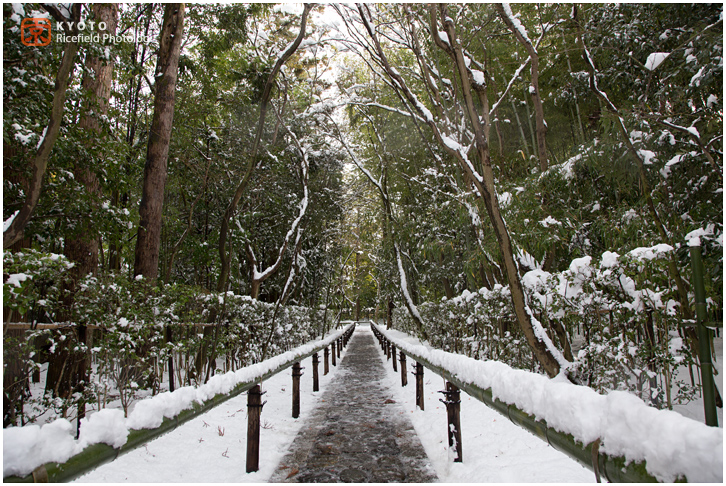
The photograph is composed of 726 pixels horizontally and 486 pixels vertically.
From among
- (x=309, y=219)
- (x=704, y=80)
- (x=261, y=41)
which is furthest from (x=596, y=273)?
(x=309, y=219)

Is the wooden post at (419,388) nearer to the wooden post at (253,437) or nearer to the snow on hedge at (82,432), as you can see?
the wooden post at (253,437)

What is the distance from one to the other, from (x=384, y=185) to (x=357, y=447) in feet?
30.0

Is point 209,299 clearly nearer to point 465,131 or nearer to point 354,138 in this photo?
point 465,131

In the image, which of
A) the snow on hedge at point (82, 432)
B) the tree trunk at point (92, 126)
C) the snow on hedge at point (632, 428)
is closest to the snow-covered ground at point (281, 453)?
the snow on hedge at point (82, 432)

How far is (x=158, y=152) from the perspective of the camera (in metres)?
6.09

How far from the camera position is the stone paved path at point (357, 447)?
3143mm

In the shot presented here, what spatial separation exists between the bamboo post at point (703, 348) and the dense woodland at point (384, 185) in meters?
1.24

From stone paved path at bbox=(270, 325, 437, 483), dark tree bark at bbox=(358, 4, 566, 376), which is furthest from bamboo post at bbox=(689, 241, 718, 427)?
dark tree bark at bbox=(358, 4, 566, 376)

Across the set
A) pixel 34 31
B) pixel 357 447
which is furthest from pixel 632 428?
pixel 34 31

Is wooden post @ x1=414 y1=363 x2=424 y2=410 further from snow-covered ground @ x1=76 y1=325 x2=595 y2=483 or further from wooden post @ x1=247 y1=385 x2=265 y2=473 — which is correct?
wooden post @ x1=247 y1=385 x2=265 y2=473

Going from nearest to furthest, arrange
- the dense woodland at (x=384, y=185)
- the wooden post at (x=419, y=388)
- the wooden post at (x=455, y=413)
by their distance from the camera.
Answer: the wooden post at (x=455, y=413), the dense woodland at (x=384, y=185), the wooden post at (x=419, y=388)

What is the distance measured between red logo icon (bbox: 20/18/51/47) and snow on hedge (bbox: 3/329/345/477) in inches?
142

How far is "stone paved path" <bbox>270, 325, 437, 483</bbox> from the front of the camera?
10.3 ft

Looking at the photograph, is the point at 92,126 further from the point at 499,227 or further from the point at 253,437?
the point at 499,227
